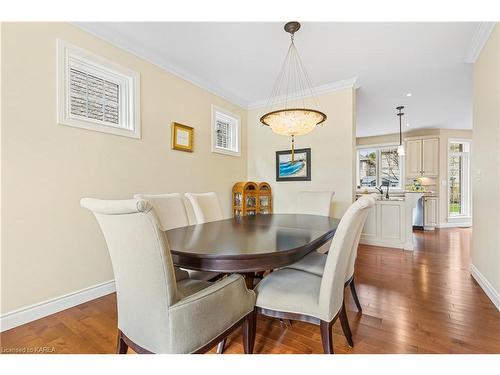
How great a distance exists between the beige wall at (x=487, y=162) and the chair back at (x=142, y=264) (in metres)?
2.63

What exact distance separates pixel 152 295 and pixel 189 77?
297 centimetres

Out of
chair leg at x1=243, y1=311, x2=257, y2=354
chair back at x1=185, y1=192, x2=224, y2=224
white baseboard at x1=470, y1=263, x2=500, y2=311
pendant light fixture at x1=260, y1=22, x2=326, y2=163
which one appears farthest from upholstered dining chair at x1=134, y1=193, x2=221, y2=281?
white baseboard at x1=470, y1=263, x2=500, y2=311

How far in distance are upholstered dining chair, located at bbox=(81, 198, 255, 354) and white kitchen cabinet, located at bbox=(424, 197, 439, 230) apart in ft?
20.7

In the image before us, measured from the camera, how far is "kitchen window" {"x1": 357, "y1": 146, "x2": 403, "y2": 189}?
21.5ft

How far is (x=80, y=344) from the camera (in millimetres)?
1561

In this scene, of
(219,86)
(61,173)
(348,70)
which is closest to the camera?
(61,173)

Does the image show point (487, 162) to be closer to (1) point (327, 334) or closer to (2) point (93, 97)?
(1) point (327, 334)

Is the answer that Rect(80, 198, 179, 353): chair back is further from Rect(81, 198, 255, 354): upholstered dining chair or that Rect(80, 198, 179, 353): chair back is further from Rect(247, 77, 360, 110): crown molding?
Rect(247, 77, 360, 110): crown molding

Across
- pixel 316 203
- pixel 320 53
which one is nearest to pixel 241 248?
pixel 316 203

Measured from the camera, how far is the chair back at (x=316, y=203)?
9.42 ft

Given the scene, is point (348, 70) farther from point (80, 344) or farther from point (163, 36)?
point (80, 344)

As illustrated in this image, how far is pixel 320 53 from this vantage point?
2727mm
